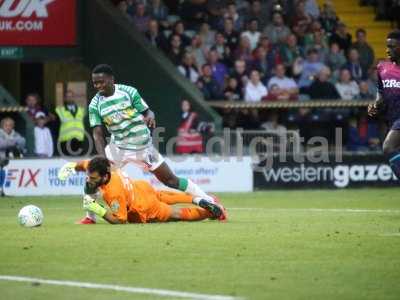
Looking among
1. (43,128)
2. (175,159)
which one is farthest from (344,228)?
(43,128)

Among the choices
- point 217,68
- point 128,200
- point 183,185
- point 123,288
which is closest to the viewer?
point 123,288

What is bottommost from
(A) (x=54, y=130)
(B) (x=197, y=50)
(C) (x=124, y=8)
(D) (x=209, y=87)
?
(A) (x=54, y=130)

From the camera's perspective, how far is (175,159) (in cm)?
2344

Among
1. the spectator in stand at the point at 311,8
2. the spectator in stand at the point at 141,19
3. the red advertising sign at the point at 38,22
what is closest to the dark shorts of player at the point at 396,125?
the red advertising sign at the point at 38,22

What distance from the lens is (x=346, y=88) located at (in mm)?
27156

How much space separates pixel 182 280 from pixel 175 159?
13.9 meters

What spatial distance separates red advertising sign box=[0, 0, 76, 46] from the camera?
25031 mm

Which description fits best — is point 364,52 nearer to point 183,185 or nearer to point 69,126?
point 69,126

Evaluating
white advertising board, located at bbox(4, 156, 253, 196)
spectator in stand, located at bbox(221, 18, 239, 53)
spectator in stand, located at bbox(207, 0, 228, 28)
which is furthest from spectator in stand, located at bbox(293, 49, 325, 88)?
white advertising board, located at bbox(4, 156, 253, 196)

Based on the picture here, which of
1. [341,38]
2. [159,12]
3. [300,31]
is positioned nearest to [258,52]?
[300,31]

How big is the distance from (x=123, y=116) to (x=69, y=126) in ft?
30.6

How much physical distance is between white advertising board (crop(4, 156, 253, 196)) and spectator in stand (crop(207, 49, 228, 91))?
2.80 metres

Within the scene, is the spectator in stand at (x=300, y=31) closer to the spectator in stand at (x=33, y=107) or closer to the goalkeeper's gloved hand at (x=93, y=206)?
the spectator in stand at (x=33, y=107)

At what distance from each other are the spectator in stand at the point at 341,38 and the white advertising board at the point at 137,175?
580cm
